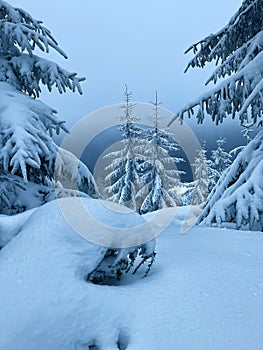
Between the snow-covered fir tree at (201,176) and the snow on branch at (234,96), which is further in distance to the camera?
the snow-covered fir tree at (201,176)

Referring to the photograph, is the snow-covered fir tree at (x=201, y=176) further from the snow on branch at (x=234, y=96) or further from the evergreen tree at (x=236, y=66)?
the snow on branch at (x=234, y=96)

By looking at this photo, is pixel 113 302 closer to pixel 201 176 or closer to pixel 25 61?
pixel 25 61

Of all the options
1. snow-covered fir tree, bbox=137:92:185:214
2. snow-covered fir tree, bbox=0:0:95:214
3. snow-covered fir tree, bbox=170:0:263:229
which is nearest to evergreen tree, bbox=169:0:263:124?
snow-covered fir tree, bbox=170:0:263:229

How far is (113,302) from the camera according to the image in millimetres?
2623

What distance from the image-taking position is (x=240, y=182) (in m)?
5.73

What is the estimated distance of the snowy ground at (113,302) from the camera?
2.31 meters

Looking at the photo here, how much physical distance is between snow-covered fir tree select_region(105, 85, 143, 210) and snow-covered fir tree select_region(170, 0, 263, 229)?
14738 mm

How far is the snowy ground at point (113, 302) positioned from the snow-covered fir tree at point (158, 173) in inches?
717

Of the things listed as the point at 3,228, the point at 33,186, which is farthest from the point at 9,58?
the point at 3,228

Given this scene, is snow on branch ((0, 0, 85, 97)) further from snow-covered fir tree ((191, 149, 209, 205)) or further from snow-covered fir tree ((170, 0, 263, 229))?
snow-covered fir tree ((191, 149, 209, 205))

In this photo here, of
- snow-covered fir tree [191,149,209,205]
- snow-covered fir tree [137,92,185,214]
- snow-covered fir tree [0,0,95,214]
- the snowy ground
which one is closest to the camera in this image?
the snowy ground

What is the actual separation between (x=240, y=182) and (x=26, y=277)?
13.8 feet

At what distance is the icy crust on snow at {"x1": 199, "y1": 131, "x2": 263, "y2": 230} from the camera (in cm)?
519

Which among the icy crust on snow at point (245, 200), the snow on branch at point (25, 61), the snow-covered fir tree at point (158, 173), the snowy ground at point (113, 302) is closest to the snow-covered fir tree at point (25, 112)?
the snow on branch at point (25, 61)
